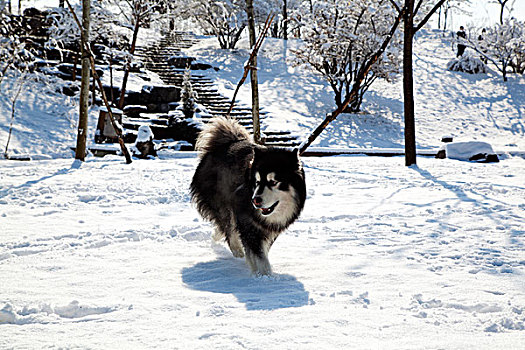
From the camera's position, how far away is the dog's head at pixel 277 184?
3705mm

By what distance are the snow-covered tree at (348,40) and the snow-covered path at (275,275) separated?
16.0m

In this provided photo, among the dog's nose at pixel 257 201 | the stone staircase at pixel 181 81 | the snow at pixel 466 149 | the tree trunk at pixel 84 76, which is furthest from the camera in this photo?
the stone staircase at pixel 181 81

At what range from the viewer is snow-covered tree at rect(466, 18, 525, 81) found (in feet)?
94.6

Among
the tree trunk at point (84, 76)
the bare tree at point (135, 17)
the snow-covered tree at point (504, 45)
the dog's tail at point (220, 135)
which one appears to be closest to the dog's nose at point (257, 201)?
the dog's tail at point (220, 135)

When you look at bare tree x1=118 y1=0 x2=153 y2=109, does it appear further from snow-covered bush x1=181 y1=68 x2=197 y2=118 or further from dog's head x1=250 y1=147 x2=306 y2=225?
dog's head x1=250 y1=147 x2=306 y2=225

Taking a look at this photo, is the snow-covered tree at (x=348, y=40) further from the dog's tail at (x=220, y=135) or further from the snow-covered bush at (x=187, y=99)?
the dog's tail at (x=220, y=135)

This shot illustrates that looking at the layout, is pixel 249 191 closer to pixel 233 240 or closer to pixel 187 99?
pixel 233 240

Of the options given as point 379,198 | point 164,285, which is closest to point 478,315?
point 164,285

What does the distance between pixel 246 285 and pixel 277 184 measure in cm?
90

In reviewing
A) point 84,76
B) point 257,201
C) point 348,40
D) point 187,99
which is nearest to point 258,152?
point 257,201

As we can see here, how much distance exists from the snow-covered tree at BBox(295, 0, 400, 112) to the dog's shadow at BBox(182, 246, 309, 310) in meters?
18.9

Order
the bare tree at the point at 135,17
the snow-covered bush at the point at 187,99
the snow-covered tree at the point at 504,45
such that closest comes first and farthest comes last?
the snow-covered bush at the point at 187,99, the bare tree at the point at 135,17, the snow-covered tree at the point at 504,45

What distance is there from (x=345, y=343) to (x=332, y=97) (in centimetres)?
2417

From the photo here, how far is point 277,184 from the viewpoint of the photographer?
3.79 metres
